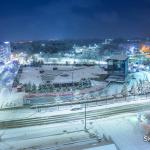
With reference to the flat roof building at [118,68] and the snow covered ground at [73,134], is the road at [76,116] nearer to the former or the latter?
the snow covered ground at [73,134]

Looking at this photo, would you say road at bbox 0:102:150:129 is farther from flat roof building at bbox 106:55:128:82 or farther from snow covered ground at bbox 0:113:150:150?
flat roof building at bbox 106:55:128:82

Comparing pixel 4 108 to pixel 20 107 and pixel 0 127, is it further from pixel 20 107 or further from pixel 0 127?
pixel 0 127

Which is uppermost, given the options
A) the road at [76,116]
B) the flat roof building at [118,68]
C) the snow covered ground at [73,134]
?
the flat roof building at [118,68]

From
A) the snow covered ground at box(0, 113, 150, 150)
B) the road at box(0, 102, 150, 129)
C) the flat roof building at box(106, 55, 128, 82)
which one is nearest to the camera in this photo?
the snow covered ground at box(0, 113, 150, 150)

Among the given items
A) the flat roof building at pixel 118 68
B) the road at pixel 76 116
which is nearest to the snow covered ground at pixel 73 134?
the road at pixel 76 116

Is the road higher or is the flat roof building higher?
the flat roof building

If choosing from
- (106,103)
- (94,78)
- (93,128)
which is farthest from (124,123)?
(94,78)

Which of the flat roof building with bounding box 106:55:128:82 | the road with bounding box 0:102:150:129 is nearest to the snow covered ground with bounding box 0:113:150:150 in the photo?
the road with bounding box 0:102:150:129

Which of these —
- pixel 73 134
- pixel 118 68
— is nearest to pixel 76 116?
pixel 73 134

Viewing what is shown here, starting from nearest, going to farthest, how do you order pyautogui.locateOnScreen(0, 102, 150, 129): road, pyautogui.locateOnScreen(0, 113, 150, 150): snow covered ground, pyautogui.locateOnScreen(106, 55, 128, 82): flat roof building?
1. pyautogui.locateOnScreen(0, 113, 150, 150): snow covered ground
2. pyautogui.locateOnScreen(0, 102, 150, 129): road
3. pyautogui.locateOnScreen(106, 55, 128, 82): flat roof building
